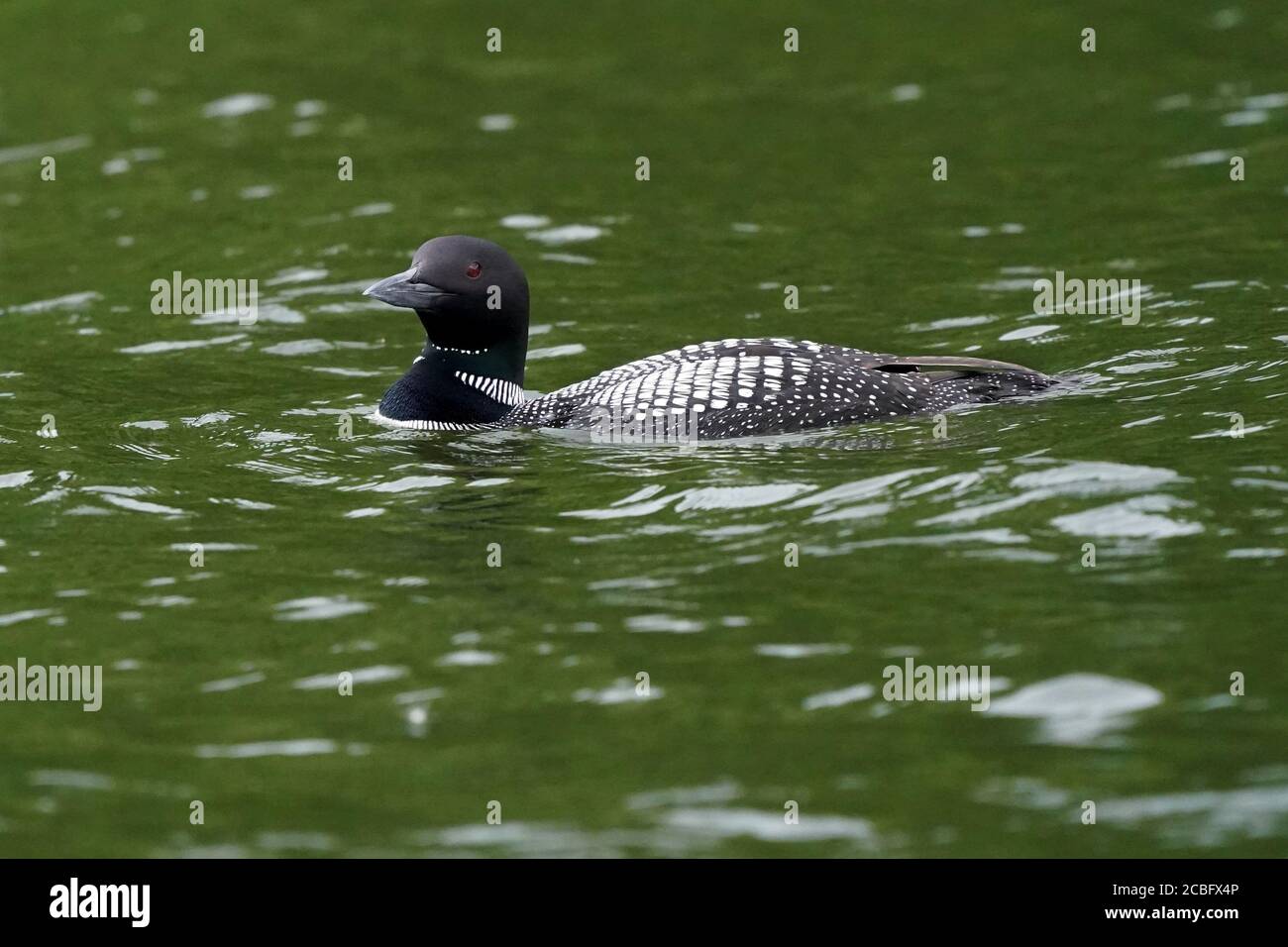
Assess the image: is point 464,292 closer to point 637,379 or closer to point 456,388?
point 456,388

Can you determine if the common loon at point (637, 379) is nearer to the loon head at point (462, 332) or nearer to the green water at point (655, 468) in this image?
the loon head at point (462, 332)

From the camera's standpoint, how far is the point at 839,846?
482 cm

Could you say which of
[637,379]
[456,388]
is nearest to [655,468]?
[637,379]

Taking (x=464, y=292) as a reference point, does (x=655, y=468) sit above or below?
below

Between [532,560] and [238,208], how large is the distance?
A: 24.6ft

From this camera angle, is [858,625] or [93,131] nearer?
[858,625]

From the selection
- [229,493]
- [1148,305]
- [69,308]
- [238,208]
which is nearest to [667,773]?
[229,493]

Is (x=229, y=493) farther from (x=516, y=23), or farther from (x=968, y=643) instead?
(x=516, y=23)

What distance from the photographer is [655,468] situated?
26.7 ft

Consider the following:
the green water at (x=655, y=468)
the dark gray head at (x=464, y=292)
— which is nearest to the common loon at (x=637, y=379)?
the dark gray head at (x=464, y=292)

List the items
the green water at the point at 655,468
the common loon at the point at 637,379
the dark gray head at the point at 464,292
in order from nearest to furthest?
the green water at the point at 655,468 < the common loon at the point at 637,379 < the dark gray head at the point at 464,292

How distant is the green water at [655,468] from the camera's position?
523 centimetres

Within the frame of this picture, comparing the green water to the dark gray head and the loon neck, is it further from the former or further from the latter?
the dark gray head

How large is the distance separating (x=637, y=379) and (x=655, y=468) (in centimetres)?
78
